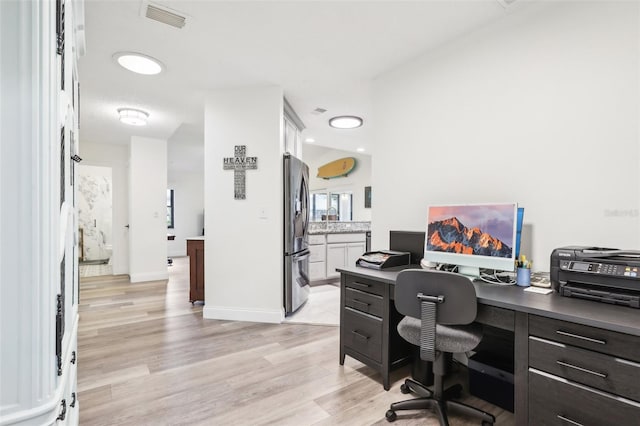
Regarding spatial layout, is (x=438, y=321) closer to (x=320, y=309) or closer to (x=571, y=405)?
(x=571, y=405)

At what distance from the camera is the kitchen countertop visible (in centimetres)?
516

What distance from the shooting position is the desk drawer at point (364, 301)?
7.18 feet

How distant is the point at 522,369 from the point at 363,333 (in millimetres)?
1043

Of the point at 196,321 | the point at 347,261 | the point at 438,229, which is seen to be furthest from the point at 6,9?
the point at 347,261

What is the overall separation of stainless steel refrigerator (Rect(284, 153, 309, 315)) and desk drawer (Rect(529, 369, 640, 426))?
254 centimetres

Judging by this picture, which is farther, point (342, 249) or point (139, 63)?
point (342, 249)

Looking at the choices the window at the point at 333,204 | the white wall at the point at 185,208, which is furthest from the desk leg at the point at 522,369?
the white wall at the point at 185,208

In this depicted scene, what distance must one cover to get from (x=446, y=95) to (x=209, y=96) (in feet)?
8.35

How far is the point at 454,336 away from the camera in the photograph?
A: 1670 mm

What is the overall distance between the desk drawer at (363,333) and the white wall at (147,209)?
4548 mm

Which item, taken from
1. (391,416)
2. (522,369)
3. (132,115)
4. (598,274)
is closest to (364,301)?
(391,416)

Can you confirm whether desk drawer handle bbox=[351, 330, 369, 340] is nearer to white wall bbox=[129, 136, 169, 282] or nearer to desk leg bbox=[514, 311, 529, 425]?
desk leg bbox=[514, 311, 529, 425]

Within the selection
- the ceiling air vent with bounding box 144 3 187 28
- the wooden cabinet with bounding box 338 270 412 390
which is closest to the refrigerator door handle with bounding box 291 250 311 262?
the wooden cabinet with bounding box 338 270 412 390

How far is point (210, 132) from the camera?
145 inches
